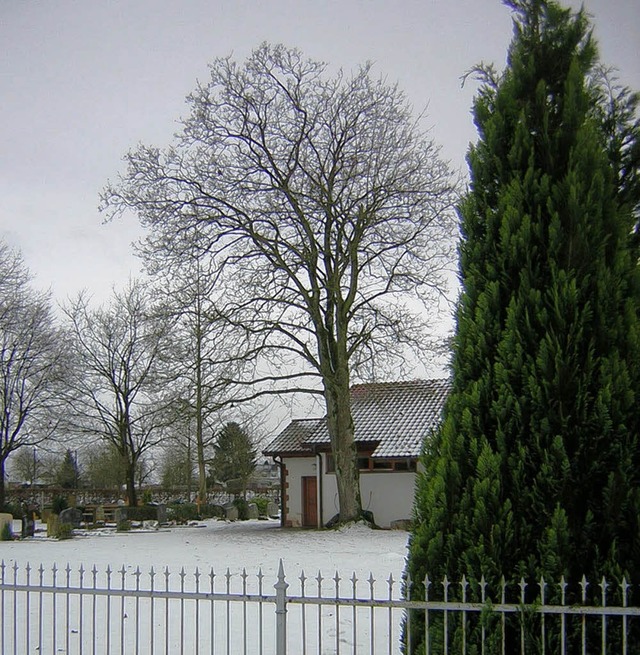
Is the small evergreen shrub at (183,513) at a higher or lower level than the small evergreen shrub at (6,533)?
lower

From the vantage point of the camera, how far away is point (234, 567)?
16484 mm

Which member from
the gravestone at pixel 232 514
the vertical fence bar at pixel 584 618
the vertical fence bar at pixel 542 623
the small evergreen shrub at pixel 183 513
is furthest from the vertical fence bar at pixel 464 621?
the gravestone at pixel 232 514

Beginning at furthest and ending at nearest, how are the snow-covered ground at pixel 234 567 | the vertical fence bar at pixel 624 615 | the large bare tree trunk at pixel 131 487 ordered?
the large bare tree trunk at pixel 131 487
the snow-covered ground at pixel 234 567
the vertical fence bar at pixel 624 615

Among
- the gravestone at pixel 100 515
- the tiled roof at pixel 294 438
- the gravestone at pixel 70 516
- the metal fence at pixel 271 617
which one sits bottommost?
the gravestone at pixel 100 515

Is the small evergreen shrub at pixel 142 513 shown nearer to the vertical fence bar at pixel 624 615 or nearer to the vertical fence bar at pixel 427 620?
the vertical fence bar at pixel 427 620

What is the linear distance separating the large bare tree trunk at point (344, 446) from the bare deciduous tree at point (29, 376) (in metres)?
15.8

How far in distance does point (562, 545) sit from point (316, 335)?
79.5 feet

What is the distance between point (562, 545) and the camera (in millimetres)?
5004

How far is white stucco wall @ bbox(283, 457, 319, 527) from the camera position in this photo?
115 feet

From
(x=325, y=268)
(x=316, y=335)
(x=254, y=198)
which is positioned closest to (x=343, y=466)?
(x=316, y=335)

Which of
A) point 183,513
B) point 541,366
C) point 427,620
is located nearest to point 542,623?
point 427,620

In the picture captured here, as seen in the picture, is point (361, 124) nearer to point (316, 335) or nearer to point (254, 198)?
point (254, 198)

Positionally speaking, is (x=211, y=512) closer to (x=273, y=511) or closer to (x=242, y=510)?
(x=242, y=510)

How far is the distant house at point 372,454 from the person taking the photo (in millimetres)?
31609
